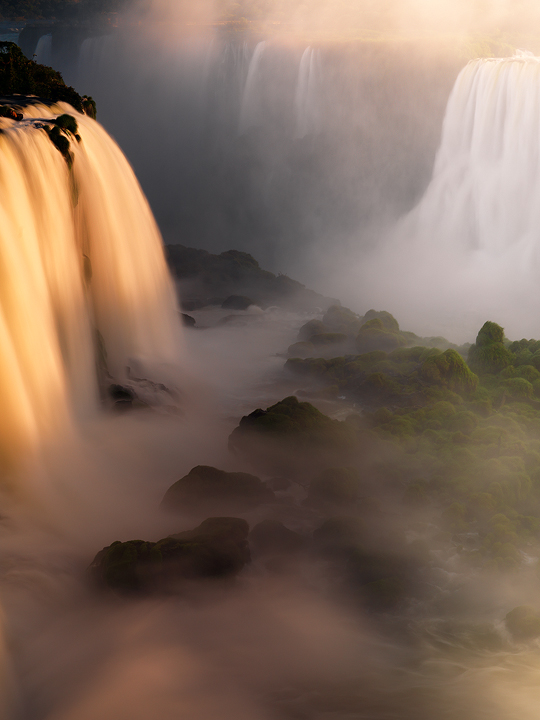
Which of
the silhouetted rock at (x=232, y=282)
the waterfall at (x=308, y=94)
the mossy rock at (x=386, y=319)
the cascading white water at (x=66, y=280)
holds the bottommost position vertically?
the silhouetted rock at (x=232, y=282)

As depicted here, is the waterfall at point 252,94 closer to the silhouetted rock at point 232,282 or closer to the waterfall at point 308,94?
the waterfall at point 308,94

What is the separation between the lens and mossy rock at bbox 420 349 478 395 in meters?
10.9

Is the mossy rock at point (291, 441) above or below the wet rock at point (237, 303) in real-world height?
above

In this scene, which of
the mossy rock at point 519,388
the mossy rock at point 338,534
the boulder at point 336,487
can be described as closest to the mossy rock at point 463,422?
the mossy rock at point 519,388

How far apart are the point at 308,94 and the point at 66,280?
2335 cm

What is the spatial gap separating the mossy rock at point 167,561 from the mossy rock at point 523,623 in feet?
9.03

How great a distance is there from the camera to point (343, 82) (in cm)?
2842

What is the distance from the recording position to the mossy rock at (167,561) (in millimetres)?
6266

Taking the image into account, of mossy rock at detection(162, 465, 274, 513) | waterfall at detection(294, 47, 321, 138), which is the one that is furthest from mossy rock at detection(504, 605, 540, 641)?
waterfall at detection(294, 47, 321, 138)

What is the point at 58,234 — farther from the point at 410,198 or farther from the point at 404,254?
the point at 410,198

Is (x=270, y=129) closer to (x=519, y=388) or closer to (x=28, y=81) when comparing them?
(x=28, y=81)

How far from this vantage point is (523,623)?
19.9ft

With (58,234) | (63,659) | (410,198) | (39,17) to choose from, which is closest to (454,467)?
(63,659)

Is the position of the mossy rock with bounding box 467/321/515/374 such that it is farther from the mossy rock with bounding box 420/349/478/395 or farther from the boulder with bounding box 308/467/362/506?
the boulder with bounding box 308/467/362/506
